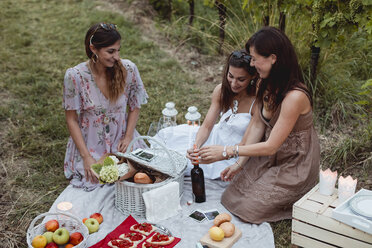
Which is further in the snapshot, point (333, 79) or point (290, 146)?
point (333, 79)

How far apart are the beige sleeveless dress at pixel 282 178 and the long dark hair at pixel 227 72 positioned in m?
0.44

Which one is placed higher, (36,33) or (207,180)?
(36,33)

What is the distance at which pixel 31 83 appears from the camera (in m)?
6.45

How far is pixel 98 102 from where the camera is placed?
163 inches

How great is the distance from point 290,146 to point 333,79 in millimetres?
2353

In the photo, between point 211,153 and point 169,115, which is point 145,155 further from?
point 169,115

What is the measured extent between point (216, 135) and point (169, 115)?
609mm

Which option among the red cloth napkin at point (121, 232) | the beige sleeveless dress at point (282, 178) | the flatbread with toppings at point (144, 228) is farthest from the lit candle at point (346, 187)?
the flatbread with toppings at point (144, 228)

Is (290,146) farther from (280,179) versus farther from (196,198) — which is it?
(196,198)

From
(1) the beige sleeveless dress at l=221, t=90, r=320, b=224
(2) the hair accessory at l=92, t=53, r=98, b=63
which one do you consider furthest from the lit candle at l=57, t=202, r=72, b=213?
(1) the beige sleeveless dress at l=221, t=90, r=320, b=224

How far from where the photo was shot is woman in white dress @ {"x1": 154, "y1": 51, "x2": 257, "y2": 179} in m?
3.73

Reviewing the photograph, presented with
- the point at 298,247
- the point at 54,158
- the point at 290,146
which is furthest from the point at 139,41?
the point at 298,247

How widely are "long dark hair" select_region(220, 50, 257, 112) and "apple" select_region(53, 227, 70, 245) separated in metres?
1.92

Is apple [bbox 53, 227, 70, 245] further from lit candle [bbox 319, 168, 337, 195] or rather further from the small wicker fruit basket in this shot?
lit candle [bbox 319, 168, 337, 195]
